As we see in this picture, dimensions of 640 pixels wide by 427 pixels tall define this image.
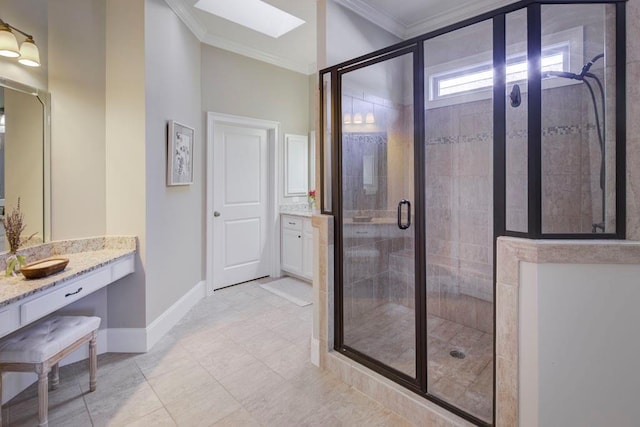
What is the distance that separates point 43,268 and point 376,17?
3.18 metres

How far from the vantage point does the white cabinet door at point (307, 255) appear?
4180mm

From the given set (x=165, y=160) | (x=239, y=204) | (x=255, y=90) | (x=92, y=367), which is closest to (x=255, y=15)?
(x=255, y=90)

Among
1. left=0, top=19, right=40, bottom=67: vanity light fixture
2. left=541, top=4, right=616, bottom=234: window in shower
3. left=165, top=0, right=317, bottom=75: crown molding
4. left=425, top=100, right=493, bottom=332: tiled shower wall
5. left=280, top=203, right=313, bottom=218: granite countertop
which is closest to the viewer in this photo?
left=541, top=4, right=616, bottom=234: window in shower

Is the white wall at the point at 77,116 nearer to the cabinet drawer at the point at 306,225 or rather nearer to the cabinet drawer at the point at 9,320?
the cabinet drawer at the point at 9,320

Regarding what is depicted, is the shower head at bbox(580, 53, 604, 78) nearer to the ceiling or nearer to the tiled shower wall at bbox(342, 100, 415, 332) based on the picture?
the ceiling

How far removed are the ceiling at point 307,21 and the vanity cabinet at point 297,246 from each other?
6.96 feet

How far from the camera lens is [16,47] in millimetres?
2016

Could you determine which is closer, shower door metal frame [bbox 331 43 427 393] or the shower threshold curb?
the shower threshold curb

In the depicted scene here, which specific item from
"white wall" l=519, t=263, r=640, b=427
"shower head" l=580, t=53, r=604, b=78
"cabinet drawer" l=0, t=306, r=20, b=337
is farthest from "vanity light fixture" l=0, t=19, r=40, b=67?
"shower head" l=580, t=53, r=604, b=78

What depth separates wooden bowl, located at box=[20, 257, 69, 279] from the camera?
187 cm

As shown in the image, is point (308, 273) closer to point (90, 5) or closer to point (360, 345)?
point (360, 345)

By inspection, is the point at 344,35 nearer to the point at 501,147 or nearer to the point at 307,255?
the point at 501,147

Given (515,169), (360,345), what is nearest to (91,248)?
(360,345)

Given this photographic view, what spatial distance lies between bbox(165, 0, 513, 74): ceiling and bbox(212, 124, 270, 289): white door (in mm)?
977
